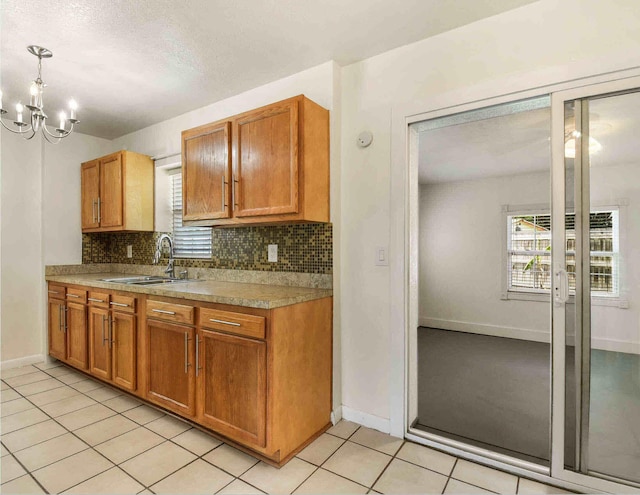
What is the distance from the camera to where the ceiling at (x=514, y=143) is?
1.69 meters

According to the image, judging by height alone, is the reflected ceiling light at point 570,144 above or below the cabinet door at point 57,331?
above

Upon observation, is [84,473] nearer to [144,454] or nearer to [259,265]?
[144,454]

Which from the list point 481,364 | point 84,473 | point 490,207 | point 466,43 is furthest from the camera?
point 490,207

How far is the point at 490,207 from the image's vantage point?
17.5ft

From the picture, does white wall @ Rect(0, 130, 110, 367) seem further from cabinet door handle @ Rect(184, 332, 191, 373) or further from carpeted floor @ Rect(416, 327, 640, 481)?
carpeted floor @ Rect(416, 327, 640, 481)

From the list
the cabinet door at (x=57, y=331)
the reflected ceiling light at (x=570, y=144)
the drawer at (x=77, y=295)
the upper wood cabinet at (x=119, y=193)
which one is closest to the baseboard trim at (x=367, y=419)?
the reflected ceiling light at (x=570, y=144)

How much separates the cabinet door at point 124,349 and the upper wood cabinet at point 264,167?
3.24 feet

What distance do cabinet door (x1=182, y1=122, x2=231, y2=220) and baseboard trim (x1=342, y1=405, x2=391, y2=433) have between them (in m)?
1.65

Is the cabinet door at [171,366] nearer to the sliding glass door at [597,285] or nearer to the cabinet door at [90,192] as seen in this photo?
the cabinet door at [90,192]

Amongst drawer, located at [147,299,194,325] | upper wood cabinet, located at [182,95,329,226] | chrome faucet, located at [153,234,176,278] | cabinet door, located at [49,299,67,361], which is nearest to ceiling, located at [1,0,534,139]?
upper wood cabinet, located at [182,95,329,226]

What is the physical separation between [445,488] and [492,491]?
228mm

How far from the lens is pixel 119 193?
3.52m

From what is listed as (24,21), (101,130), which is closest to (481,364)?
(24,21)

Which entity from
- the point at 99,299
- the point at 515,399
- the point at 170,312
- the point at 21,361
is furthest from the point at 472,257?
the point at 21,361
